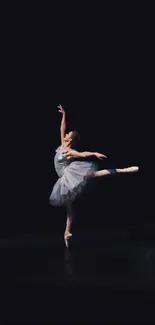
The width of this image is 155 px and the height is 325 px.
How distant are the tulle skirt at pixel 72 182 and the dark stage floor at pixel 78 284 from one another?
36 cm

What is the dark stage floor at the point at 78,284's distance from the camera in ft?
5.12

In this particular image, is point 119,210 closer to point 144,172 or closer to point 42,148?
point 144,172

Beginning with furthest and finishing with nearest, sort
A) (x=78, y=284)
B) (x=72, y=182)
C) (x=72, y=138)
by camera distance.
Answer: (x=72, y=138) < (x=72, y=182) < (x=78, y=284)

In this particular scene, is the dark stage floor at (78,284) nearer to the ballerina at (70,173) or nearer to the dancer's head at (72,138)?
the ballerina at (70,173)

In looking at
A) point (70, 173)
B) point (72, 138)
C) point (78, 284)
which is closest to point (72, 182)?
point (70, 173)

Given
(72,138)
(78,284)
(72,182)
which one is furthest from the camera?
(72,138)

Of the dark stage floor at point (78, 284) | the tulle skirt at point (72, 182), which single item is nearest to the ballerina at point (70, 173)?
the tulle skirt at point (72, 182)

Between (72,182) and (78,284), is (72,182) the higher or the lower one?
the higher one

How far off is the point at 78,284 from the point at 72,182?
1.44 meters

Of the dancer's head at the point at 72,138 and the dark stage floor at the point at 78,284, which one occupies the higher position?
the dancer's head at the point at 72,138

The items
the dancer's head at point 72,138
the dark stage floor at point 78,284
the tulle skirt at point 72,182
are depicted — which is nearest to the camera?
the dark stage floor at point 78,284

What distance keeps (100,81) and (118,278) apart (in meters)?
3.31

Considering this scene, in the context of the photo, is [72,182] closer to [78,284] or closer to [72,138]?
[72,138]

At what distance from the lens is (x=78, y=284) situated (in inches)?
77.6
